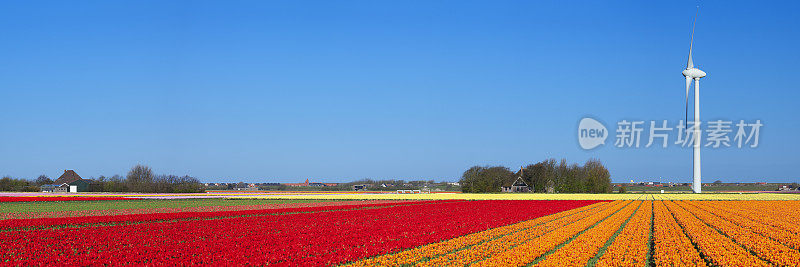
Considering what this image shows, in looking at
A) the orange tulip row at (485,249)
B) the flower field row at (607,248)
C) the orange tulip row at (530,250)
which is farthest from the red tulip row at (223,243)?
the orange tulip row at (530,250)

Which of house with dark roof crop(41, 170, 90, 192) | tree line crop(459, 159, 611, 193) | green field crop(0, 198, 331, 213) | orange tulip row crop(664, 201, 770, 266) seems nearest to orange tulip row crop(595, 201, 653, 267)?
orange tulip row crop(664, 201, 770, 266)

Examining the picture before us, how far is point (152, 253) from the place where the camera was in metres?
19.9

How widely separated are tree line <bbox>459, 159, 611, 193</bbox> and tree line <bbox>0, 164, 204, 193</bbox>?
58.5 metres

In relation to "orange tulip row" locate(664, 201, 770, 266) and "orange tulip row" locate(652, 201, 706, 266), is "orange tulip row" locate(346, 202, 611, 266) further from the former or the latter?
"orange tulip row" locate(664, 201, 770, 266)

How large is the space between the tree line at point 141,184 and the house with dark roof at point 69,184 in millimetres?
3228

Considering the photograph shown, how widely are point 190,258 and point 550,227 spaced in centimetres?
1853

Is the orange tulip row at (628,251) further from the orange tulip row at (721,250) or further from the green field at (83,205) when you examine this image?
the green field at (83,205)

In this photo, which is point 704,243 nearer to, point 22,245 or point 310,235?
point 310,235

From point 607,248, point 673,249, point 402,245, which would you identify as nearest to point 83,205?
point 402,245

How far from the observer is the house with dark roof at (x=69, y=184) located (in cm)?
13338

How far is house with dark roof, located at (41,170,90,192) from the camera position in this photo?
133375 mm

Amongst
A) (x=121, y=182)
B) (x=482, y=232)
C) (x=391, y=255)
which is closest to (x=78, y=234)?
(x=391, y=255)

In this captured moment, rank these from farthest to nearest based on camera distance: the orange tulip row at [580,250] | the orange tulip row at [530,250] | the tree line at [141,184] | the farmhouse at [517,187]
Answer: the farmhouse at [517,187] < the tree line at [141,184] < the orange tulip row at [580,250] < the orange tulip row at [530,250]

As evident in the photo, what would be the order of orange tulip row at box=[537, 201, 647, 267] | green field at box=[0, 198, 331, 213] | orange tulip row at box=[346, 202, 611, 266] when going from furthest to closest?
green field at box=[0, 198, 331, 213] → orange tulip row at box=[346, 202, 611, 266] → orange tulip row at box=[537, 201, 647, 267]
